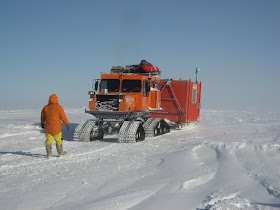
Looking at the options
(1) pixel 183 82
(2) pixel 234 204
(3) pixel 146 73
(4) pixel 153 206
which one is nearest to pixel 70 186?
(4) pixel 153 206

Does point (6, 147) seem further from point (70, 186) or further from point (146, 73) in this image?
point (146, 73)

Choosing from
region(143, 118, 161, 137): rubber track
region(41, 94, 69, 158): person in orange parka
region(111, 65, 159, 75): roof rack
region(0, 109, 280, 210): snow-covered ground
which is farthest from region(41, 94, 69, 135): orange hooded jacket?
region(111, 65, 159, 75): roof rack

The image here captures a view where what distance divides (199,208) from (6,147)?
7993mm

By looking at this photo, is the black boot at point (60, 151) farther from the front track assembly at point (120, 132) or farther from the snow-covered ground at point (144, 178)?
the front track assembly at point (120, 132)

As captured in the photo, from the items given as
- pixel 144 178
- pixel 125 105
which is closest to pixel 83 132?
pixel 125 105

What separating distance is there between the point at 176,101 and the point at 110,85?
14.5ft

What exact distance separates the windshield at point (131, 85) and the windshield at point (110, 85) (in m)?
0.26

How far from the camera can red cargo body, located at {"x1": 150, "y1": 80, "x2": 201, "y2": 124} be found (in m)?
16.7

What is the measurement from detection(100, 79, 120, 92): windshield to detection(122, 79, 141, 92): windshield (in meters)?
0.26

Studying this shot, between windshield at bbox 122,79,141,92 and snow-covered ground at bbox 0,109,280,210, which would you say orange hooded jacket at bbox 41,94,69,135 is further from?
windshield at bbox 122,79,141,92

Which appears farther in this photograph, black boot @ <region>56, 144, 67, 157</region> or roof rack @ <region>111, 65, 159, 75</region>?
roof rack @ <region>111, 65, 159, 75</region>

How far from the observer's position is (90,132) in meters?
12.1

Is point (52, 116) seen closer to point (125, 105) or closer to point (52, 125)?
point (52, 125)

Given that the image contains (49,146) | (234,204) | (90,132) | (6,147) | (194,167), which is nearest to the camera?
(234,204)
